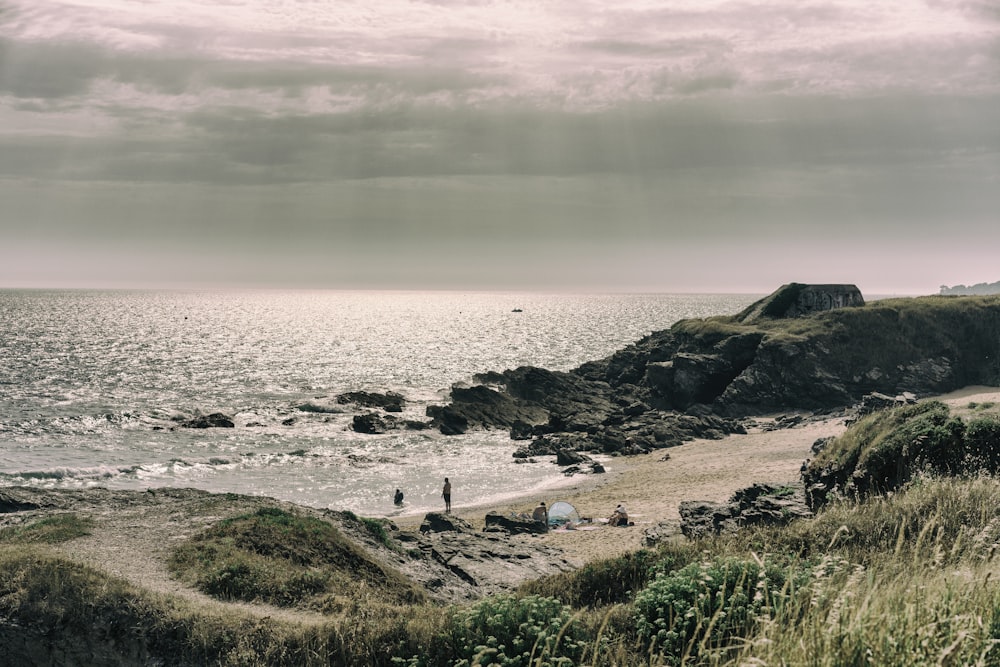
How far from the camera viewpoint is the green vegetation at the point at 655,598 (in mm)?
5398

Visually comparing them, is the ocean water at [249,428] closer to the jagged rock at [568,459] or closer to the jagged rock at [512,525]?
the jagged rock at [568,459]

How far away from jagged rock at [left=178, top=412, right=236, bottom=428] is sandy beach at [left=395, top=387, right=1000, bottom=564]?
102 ft

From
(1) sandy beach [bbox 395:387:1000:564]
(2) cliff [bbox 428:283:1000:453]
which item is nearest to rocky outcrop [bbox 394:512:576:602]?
(1) sandy beach [bbox 395:387:1000:564]

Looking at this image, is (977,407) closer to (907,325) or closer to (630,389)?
(630,389)

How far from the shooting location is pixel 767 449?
4500cm

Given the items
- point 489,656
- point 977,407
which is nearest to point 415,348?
point 977,407

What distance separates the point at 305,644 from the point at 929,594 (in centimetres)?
815

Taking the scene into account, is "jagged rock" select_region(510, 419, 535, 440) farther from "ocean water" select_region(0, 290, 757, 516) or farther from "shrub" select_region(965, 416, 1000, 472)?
"shrub" select_region(965, 416, 1000, 472)

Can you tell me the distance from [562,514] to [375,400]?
44966 mm

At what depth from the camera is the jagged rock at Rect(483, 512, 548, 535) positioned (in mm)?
29688

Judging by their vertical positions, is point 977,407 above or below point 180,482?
above

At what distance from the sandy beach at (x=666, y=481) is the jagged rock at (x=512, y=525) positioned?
4.32 ft

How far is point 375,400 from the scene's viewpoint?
7369cm

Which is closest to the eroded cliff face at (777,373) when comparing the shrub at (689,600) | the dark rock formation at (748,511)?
the dark rock formation at (748,511)
